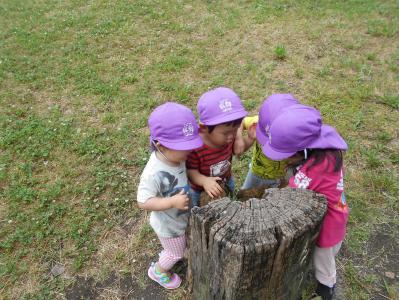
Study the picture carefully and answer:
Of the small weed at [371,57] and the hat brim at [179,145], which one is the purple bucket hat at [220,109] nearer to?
the hat brim at [179,145]

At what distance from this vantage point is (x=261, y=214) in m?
2.12

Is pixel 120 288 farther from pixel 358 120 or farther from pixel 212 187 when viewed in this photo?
pixel 358 120

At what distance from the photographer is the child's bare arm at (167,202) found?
2541 mm

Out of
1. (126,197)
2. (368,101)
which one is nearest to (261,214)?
(126,197)

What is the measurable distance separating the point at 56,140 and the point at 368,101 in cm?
466

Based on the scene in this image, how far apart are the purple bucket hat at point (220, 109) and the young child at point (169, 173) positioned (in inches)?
5.0

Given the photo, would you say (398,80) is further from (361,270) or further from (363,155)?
(361,270)

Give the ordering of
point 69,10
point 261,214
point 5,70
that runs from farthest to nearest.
A: point 69,10, point 5,70, point 261,214

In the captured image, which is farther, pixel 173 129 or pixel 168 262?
pixel 168 262

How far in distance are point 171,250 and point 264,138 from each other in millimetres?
1257

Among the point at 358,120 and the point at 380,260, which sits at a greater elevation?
the point at 358,120

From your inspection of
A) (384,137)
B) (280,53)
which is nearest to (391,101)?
(384,137)

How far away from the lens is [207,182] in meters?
2.81

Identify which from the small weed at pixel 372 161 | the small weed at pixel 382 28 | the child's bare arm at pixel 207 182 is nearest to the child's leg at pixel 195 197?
the child's bare arm at pixel 207 182
